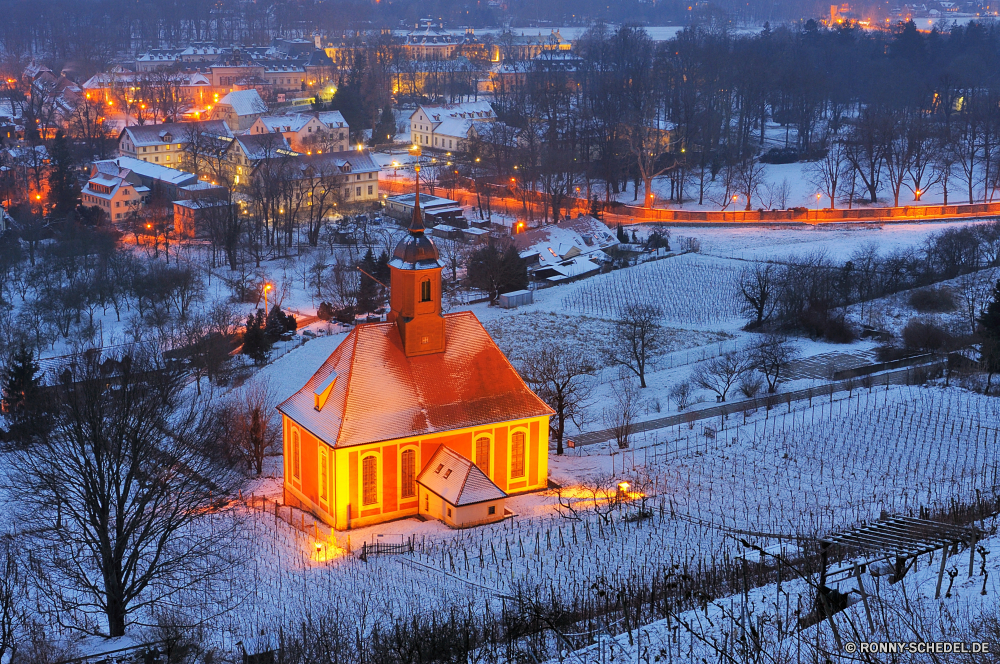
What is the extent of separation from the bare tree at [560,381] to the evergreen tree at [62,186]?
128 ft

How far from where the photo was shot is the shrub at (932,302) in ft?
153

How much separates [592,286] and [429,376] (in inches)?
965

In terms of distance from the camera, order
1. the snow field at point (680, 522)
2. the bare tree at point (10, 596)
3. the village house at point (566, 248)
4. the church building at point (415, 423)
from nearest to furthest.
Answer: the bare tree at point (10, 596), the snow field at point (680, 522), the church building at point (415, 423), the village house at point (566, 248)

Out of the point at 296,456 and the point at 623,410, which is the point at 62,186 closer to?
the point at 623,410

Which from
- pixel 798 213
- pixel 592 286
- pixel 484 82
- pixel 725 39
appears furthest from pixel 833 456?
pixel 484 82

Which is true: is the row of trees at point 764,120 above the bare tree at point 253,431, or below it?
above

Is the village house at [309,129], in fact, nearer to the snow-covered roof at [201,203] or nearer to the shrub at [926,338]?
the snow-covered roof at [201,203]

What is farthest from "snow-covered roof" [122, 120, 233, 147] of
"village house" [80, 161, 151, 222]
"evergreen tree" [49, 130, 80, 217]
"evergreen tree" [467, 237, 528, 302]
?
"evergreen tree" [467, 237, 528, 302]

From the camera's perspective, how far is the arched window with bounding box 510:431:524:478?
30.6 m

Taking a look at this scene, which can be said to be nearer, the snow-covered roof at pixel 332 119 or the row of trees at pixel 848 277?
the row of trees at pixel 848 277

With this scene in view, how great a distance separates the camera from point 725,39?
4441 inches

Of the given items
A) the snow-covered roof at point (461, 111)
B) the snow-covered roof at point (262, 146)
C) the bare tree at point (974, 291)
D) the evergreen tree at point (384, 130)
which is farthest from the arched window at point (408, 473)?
the evergreen tree at point (384, 130)

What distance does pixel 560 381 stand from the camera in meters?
38.3

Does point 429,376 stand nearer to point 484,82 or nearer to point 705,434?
point 705,434
